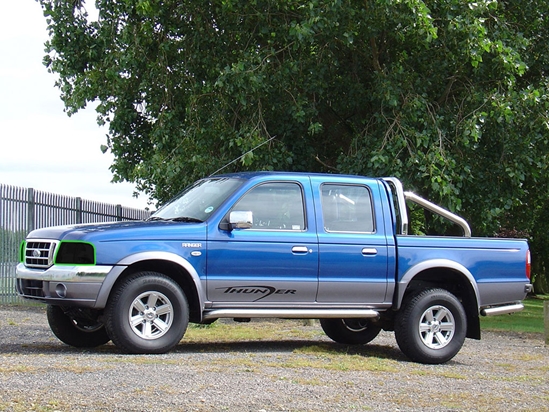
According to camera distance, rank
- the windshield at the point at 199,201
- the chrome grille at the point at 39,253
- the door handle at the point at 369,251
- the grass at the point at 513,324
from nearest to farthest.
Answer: the chrome grille at the point at 39,253 → the windshield at the point at 199,201 → the door handle at the point at 369,251 → the grass at the point at 513,324

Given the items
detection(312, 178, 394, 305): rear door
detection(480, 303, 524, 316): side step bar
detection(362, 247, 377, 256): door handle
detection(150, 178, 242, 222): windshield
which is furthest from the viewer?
detection(480, 303, 524, 316): side step bar

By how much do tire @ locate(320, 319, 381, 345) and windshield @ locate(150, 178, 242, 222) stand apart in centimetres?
270

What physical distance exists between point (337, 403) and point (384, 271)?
3725 millimetres

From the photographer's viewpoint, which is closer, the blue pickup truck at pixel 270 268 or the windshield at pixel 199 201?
the blue pickup truck at pixel 270 268

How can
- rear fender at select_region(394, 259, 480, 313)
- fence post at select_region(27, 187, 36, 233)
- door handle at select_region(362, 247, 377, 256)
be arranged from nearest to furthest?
1. door handle at select_region(362, 247, 377, 256)
2. rear fender at select_region(394, 259, 480, 313)
3. fence post at select_region(27, 187, 36, 233)

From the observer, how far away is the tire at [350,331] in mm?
12352

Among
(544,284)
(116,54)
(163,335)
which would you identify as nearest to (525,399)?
(163,335)

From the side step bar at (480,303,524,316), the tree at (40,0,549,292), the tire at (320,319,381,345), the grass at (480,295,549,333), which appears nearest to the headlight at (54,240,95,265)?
the tire at (320,319,381,345)

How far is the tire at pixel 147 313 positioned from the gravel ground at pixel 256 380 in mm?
195

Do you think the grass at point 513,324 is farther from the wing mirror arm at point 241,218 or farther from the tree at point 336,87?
the wing mirror arm at point 241,218

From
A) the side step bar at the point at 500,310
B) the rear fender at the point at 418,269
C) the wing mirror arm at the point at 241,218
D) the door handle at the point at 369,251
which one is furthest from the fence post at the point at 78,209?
the side step bar at the point at 500,310

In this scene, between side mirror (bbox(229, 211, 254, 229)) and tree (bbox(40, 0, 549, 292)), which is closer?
side mirror (bbox(229, 211, 254, 229))

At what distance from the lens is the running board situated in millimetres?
10046

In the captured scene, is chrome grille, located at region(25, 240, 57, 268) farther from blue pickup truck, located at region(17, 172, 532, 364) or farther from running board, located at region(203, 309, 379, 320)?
running board, located at region(203, 309, 379, 320)
